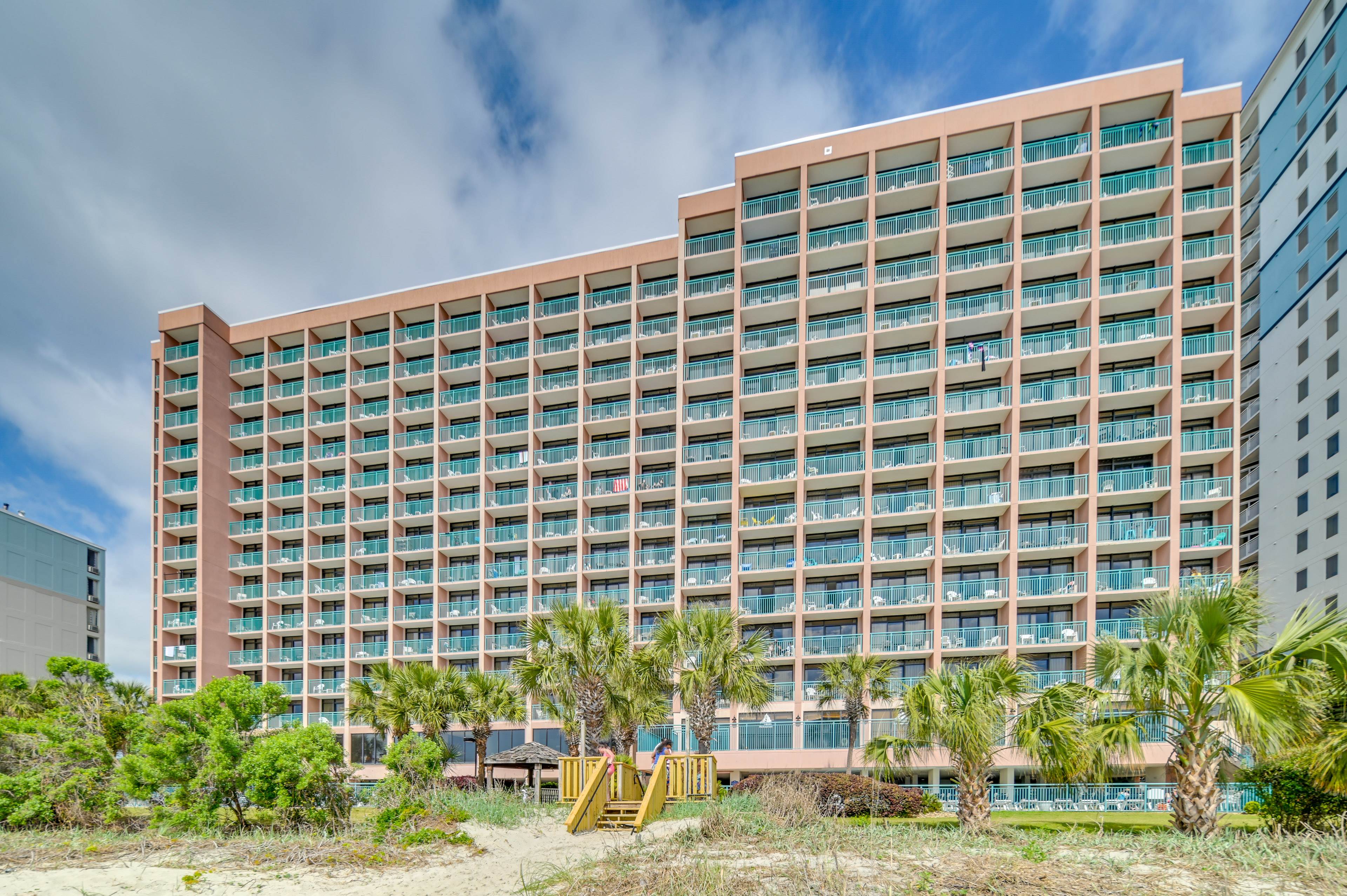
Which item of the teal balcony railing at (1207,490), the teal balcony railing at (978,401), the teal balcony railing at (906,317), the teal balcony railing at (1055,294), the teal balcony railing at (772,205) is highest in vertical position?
the teal balcony railing at (772,205)

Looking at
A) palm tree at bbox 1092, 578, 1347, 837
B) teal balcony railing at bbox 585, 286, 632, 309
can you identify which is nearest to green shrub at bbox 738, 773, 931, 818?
palm tree at bbox 1092, 578, 1347, 837

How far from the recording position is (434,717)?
A: 30.2 m

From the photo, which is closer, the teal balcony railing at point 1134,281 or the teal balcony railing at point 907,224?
the teal balcony railing at point 1134,281

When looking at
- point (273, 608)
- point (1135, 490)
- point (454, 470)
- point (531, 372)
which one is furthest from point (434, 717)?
point (1135, 490)

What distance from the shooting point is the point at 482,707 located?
30.7m

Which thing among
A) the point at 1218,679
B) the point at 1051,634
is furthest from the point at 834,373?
the point at 1218,679

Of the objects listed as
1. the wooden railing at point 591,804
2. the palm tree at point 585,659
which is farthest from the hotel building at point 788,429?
the wooden railing at point 591,804

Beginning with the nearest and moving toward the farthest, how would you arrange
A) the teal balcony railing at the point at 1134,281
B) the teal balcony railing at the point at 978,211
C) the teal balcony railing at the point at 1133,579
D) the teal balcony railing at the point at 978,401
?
the teal balcony railing at the point at 1133,579
the teal balcony railing at the point at 1134,281
the teal balcony railing at the point at 978,401
the teal balcony railing at the point at 978,211

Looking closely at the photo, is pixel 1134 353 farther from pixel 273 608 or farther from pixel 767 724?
pixel 273 608

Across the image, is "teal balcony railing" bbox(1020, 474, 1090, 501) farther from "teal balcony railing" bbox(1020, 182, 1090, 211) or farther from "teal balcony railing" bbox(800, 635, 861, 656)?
"teal balcony railing" bbox(1020, 182, 1090, 211)

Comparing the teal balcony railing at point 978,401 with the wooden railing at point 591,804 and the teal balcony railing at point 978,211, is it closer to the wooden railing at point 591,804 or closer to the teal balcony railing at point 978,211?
the teal balcony railing at point 978,211

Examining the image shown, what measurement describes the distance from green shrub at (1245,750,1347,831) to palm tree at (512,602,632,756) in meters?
16.8

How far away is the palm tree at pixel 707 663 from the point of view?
25562 mm

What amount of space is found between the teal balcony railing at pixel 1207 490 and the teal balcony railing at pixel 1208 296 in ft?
26.4
